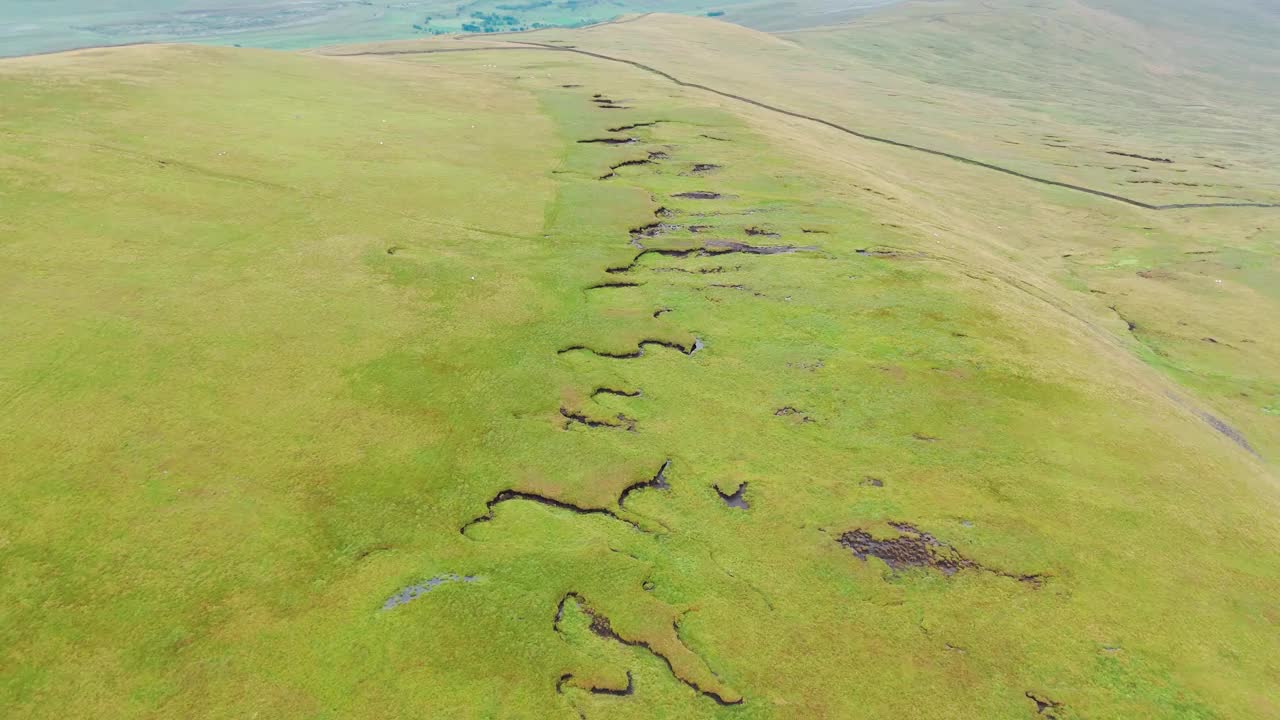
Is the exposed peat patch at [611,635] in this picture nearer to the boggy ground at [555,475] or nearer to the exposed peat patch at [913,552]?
the boggy ground at [555,475]

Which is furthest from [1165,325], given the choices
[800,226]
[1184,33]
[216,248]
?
[1184,33]

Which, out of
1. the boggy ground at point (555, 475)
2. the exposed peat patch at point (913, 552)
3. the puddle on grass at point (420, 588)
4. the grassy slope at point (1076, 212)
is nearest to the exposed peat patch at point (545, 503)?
the boggy ground at point (555, 475)

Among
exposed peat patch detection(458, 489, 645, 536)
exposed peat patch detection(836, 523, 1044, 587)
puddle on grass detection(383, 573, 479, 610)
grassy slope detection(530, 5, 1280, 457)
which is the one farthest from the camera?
grassy slope detection(530, 5, 1280, 457)

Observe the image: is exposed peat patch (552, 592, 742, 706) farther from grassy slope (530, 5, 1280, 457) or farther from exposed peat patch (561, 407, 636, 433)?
grassy slope (530, 5, 1280, 457)

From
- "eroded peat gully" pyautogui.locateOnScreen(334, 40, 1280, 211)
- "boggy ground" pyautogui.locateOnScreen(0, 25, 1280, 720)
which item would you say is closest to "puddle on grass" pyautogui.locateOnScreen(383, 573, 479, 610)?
"boggy ground" pyautogui.locateOnScreen(0, 25, 1280, 720)

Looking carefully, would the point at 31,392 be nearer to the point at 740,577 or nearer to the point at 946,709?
the point at 740,577

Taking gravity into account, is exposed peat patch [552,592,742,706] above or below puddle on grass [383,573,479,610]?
below
